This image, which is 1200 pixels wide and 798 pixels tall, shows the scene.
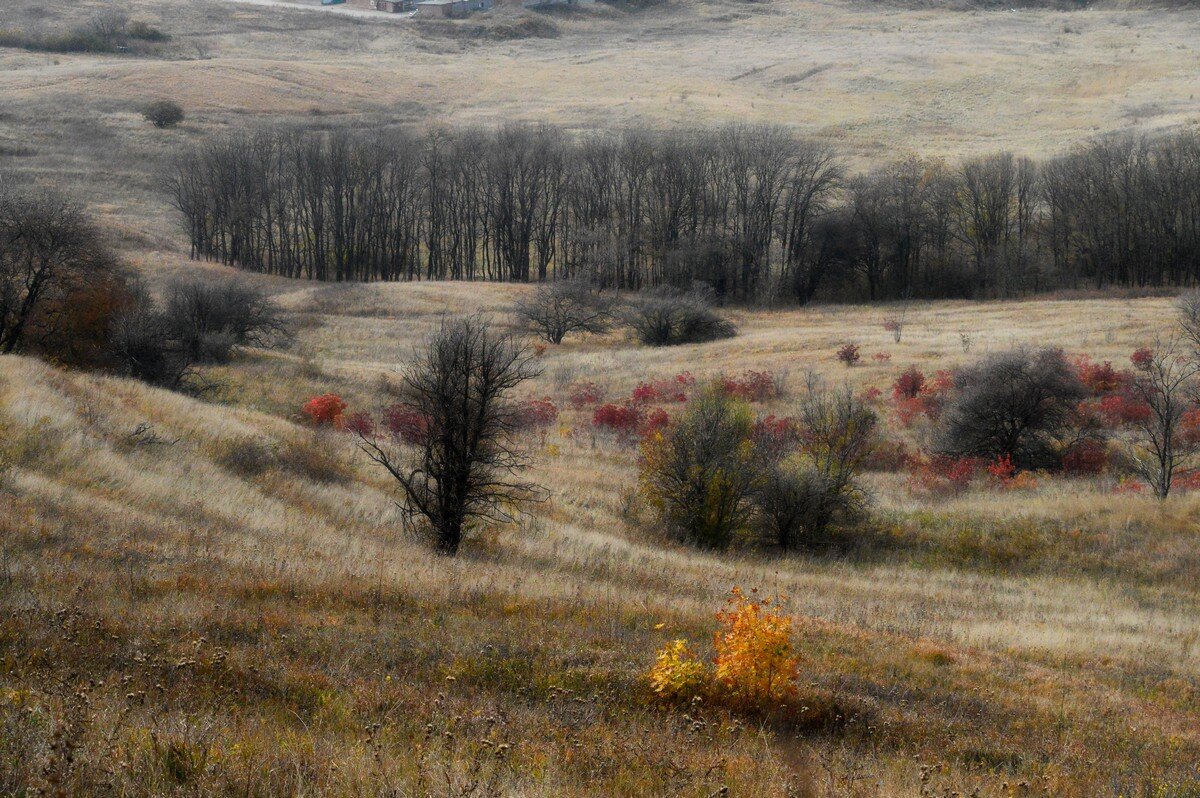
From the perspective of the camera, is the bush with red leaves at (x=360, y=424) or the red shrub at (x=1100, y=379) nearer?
the bush with red leaves at (x=360, y=424)

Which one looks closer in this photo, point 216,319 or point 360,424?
point 360,424

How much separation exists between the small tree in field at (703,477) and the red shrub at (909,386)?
13.0 metres

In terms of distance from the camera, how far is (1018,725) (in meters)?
9.68

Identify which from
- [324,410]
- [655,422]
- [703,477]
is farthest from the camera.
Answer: [655,422]

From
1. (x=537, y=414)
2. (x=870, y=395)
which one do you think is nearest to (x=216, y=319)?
(x=537, y=414)

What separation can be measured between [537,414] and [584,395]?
3.61 m

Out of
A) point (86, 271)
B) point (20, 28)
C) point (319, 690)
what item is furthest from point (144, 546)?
point (20, 28)

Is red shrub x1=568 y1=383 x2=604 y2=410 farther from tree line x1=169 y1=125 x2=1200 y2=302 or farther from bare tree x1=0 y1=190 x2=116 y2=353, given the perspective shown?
tree line x1=169 y1=125 x2=1200 y2=302

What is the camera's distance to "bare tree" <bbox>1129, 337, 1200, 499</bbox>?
24.2 m

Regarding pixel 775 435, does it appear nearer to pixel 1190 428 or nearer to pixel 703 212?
pixel 1190 428

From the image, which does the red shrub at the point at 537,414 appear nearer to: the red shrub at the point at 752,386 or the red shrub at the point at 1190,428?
the red shrub at the point at 752,386

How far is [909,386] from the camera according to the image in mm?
35500

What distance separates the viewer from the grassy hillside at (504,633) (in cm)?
625

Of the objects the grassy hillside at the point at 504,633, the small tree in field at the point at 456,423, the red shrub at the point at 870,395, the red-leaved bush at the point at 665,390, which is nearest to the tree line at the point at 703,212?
the red-leaved bush at the point at 665,390
